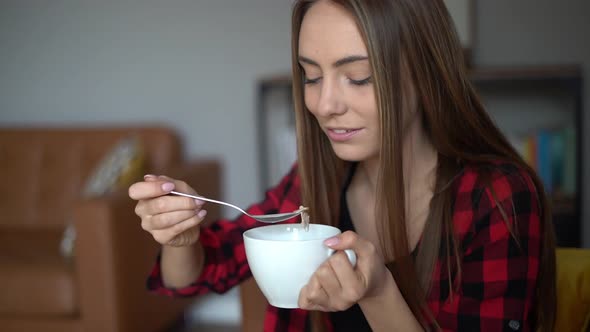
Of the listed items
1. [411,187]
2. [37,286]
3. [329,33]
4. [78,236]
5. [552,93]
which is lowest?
[37,286]

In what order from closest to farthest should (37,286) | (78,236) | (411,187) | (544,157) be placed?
1. (411,187)
2. (78,236)
3. (37,286)
4. (544,157)

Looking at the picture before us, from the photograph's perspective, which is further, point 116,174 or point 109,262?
point 116,174

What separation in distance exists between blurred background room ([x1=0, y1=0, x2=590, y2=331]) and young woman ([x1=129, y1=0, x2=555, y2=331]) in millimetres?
1190

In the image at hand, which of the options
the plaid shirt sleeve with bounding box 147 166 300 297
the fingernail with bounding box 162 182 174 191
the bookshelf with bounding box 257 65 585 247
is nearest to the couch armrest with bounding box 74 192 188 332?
the bookshelf with bounding box 257 65 585 247

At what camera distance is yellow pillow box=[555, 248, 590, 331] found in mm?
1018

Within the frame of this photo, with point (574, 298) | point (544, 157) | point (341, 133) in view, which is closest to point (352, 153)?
point (341, 133)

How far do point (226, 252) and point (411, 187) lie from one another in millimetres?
353

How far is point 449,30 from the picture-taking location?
105 cm

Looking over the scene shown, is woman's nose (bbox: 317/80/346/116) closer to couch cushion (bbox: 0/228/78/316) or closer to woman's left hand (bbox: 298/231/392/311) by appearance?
woman's left hand (bbox: 298/231/392/311)

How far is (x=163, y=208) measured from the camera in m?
0.92

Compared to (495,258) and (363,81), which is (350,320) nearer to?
(495,258)

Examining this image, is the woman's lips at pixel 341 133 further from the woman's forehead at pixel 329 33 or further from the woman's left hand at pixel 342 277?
the woman's left hand at pixel 342 277

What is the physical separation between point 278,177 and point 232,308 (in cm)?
69

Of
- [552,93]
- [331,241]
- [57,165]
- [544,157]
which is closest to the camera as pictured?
[331,241]
